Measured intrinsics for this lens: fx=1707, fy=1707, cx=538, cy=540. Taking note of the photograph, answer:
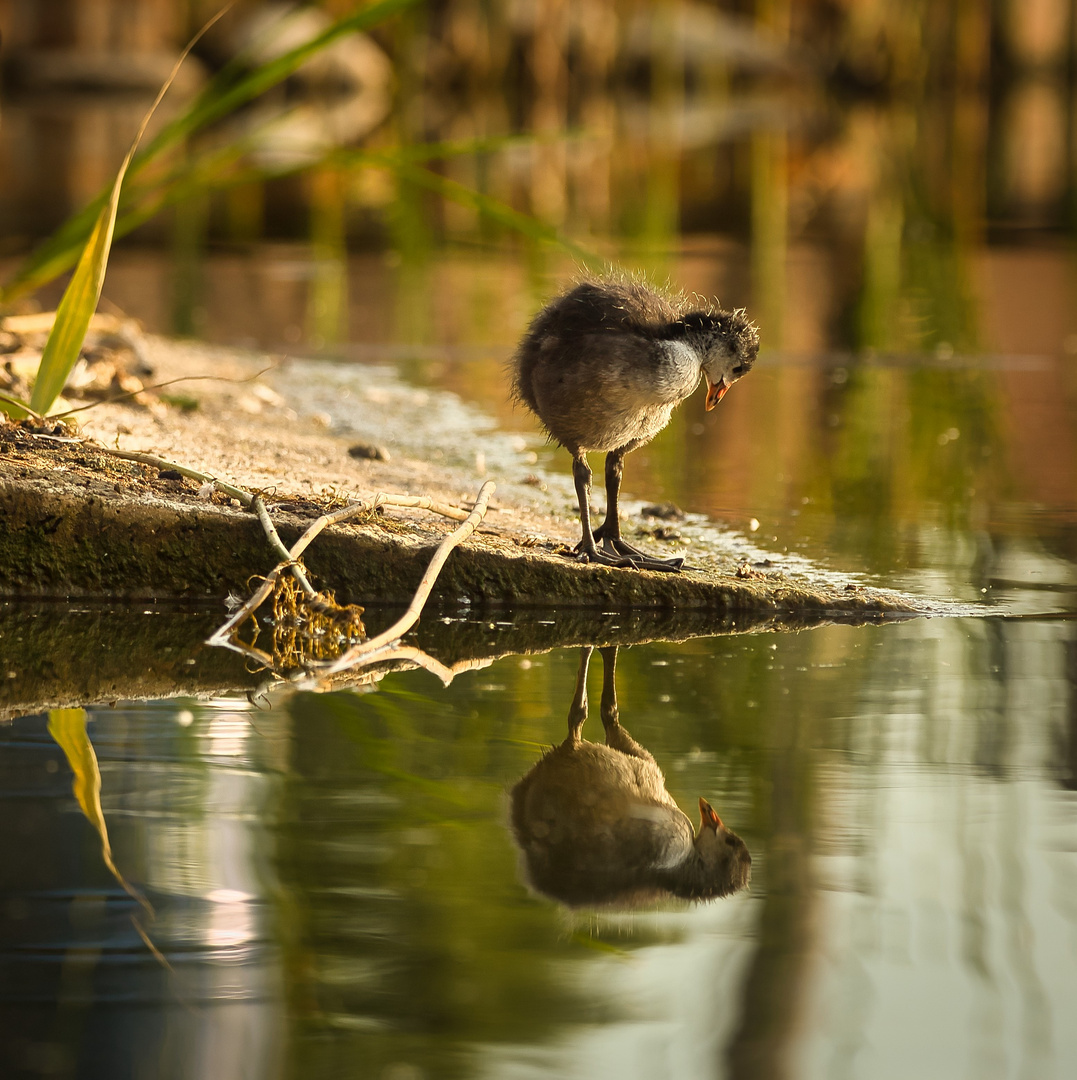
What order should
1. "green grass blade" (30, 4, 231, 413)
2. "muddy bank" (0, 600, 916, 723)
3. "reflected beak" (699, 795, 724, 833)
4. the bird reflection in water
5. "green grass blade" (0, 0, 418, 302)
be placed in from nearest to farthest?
the bird reflection in water < "reflected beak" (699, 795, 724, 833) < "muddy bank" (0, 600, 916, 723) < "green grass blade" (30, 4, 231, 413) < "green grass blade" (0, 0, 418, 302)

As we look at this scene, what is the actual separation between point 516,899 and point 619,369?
6.09 ft

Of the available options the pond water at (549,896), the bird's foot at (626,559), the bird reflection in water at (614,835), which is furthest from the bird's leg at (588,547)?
the bird reflection in water at (614,835)

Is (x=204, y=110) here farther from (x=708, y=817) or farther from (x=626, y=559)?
(x=708, y=817)

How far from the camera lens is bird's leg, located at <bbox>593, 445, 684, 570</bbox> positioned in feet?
12.8

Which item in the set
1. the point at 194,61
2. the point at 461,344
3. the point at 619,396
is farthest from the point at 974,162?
the point at 619,396

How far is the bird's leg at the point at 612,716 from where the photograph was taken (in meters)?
2.86

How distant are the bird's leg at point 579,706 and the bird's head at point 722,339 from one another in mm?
875

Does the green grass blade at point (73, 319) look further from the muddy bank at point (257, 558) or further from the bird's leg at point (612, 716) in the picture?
the bird's leg at point (612, 716)

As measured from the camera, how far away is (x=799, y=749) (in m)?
2.86

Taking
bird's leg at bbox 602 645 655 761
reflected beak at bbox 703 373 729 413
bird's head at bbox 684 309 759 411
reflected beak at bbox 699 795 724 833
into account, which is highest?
bird's head at bbox 684 309 759 411

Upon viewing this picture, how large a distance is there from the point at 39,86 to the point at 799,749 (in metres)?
29.6

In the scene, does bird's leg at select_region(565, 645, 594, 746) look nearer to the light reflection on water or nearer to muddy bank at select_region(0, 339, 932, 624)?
the light reflection on water

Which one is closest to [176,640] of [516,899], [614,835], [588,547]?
[588,547]

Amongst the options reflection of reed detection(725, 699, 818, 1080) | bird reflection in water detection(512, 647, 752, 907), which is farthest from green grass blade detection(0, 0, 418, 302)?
reflection of reed detection(725, 699, 818, 1080)
